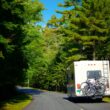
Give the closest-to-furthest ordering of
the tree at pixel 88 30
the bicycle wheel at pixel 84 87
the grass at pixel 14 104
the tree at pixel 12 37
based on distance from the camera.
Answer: the tree at pixel 12 37 → the grass at pixel 14 104 → the bicycle wheel at pixel 84 87 → the tree at pixel 88 30

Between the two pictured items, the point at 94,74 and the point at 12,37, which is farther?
the point at 94,74

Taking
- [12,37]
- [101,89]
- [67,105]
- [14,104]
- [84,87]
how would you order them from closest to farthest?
1. [12,37]
2. [67,105]
3. [84,87]
4. [101,89]
5. [14,104]

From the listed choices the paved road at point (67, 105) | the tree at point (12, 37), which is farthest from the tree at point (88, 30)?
the paved road at point (67, 105)

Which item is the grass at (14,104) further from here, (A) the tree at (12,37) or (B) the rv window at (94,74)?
(B) the rv window at (94,74)

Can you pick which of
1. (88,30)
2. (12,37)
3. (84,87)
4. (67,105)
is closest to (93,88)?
(84,87)

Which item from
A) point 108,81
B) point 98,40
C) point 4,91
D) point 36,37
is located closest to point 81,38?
point 98,40

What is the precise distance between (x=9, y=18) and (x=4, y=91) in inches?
767

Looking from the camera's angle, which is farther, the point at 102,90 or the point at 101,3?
the point at 101,3

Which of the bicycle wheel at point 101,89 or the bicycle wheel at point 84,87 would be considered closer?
the bicycle wheel at point 84,87

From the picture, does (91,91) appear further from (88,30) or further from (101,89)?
(88,30)

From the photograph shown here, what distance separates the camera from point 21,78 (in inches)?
1423

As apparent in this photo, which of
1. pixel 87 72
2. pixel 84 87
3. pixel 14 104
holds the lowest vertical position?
pixel 14 104

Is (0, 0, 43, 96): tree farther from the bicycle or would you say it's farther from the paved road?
the bicycle

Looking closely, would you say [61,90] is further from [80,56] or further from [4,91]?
[4,91]
